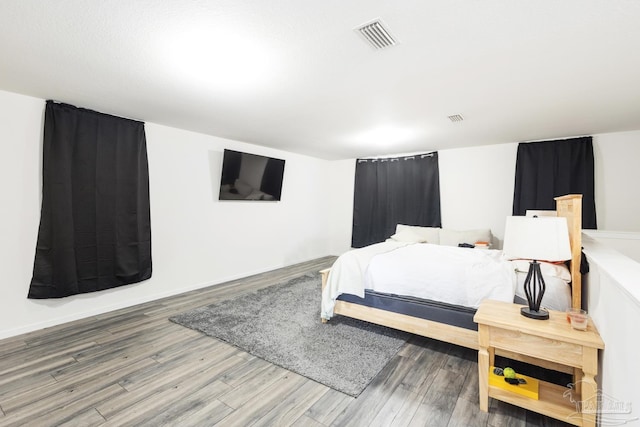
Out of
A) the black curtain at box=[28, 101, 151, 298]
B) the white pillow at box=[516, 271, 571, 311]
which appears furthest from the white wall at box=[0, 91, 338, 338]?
the white pillow at box=[516, 271, 571, 311]

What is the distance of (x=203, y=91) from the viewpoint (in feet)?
8.72

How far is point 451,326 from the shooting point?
242 cm

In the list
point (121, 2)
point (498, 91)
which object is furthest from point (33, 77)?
point (498, 91)

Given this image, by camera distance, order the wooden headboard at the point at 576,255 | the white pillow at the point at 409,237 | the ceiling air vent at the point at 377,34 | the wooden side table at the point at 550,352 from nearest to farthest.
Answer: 1. the wooden side table at the point at 550,352
2. the ceiling air vent at the point at 377,34
3. the wooden headboard at the point at 576,255
4. the white pillow at the point at 409,237

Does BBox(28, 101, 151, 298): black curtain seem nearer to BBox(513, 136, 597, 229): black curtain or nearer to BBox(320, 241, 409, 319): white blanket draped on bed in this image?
BBox(320, 241, 409, 319): white blanket draped on bed

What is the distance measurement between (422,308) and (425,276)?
0.29 m

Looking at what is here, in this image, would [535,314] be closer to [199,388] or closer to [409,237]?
[199,388]

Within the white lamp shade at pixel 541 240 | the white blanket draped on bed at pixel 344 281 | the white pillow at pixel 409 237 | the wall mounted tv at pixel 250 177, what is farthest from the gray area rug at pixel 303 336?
the white pillow at pixel 409 237

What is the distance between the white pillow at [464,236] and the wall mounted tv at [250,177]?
3076mm

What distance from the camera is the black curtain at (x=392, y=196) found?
17.9ft

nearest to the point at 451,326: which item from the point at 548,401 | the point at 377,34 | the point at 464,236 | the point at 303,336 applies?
the point at 548,401

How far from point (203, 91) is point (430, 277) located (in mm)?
2733

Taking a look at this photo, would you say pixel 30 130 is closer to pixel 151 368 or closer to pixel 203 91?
pixel 203 91

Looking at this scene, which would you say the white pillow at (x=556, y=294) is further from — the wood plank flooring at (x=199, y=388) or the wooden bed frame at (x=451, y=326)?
the wood plank flooring at (x=199, y=388)
